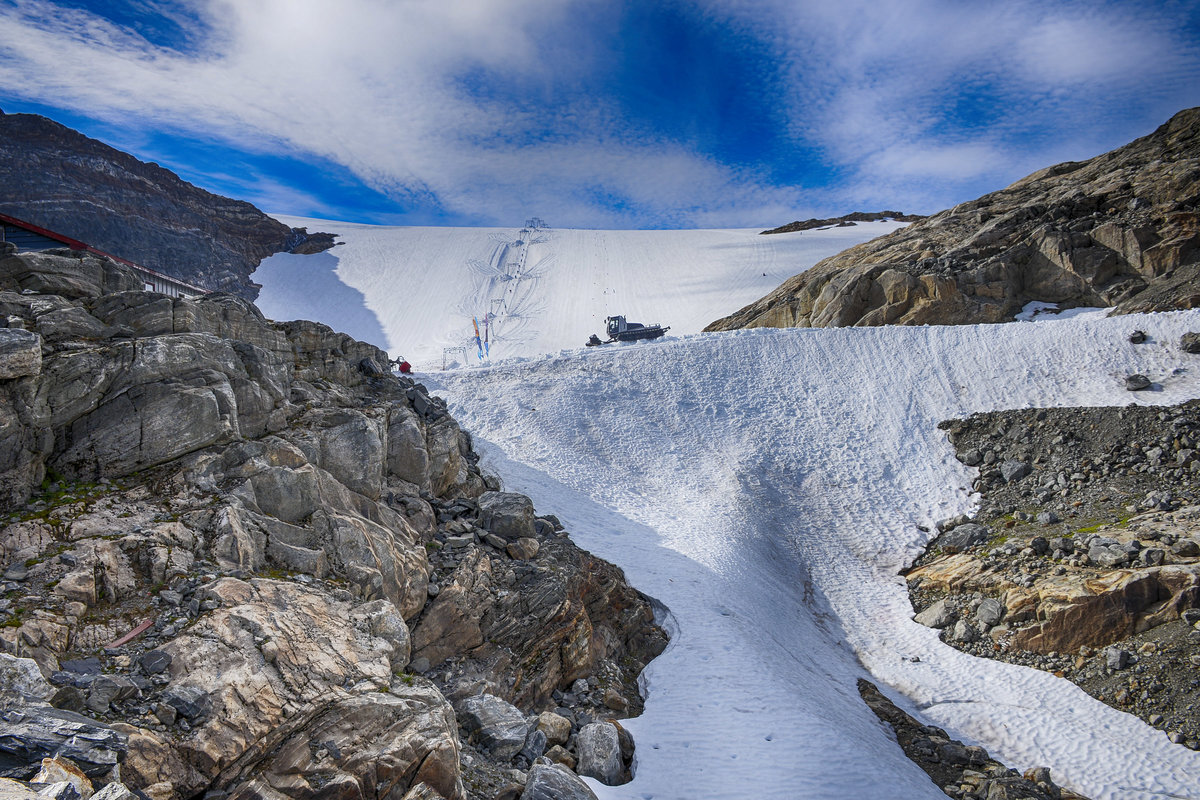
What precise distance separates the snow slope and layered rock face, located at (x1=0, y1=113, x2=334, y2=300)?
476cm

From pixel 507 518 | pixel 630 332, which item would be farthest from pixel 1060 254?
pixel 507 518

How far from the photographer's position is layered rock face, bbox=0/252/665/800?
5637 millimetres

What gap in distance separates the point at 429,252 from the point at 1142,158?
2567 inches

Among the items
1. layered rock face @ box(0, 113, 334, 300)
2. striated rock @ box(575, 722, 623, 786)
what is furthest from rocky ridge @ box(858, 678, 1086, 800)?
layered rock face @ box(0, 113, 334, 300)

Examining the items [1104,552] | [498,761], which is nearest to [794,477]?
[1104,552]

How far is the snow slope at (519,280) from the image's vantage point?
52.7 metres

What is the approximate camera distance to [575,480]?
67.2 ft

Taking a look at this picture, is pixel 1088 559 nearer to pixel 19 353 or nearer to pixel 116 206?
pixel 19 353

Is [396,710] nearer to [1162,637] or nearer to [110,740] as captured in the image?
[110,740]

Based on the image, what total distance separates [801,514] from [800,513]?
48 millimetres

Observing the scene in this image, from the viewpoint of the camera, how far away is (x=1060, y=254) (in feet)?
94.2

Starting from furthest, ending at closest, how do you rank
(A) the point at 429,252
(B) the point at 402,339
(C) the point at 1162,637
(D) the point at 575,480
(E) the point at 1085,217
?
(A) the point at 429,252, (B) the point at 402,339, (E) the point at 1085,217, (D) the point at 575,480, (C) the point at 1162,637

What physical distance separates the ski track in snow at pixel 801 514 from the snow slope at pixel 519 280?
74.5ft

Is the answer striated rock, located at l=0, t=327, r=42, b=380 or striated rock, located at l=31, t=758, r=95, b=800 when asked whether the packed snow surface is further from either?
striated rock, located at l=0, t=327, r=42, b=380
